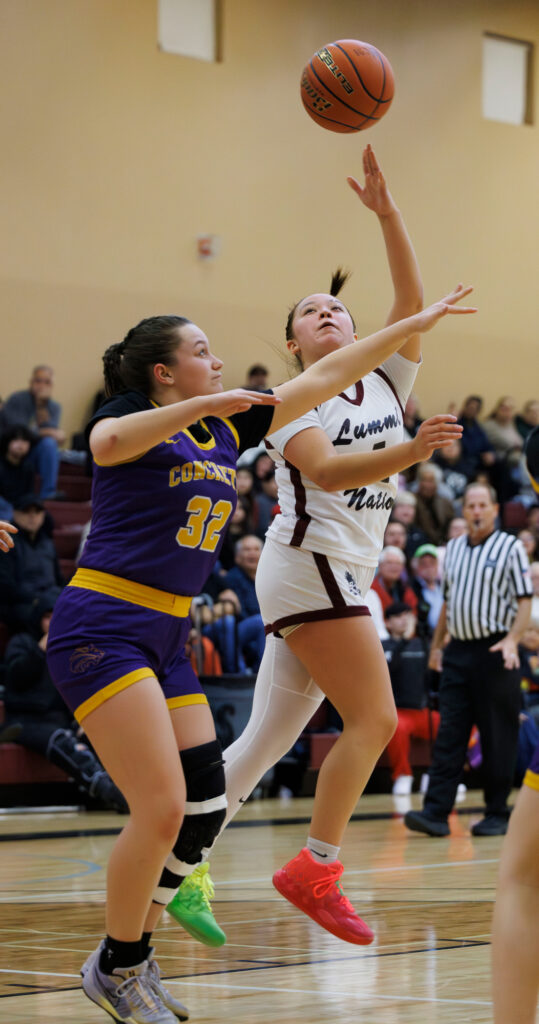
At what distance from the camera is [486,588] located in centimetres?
832

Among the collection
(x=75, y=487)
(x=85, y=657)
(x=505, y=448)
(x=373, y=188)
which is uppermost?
(x=373, y=188)

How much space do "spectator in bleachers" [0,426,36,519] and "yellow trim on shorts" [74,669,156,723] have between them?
9412mm

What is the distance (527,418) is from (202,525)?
1477 centimetres

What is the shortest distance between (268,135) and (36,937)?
13117 millimetres

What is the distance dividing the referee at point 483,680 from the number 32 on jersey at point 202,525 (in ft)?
15.9

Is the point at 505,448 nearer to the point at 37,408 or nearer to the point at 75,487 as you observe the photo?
the point at 75,487

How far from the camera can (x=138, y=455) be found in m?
3.47

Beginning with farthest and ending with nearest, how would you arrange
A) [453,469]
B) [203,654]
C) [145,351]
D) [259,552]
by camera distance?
[453,469] < [259,552] < [203,654] < [145,351]

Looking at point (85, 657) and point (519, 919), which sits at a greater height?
point (85, 657)

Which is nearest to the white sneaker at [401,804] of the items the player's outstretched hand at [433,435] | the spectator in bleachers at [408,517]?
the spectator in bleachers at [408,517]

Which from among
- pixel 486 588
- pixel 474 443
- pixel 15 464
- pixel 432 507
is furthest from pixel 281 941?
pixel 474 443

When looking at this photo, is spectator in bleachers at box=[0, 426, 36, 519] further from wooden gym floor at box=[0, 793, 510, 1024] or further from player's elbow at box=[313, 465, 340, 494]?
player's elbow at box=[313, 465, 340, 494]

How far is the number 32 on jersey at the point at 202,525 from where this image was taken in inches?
139

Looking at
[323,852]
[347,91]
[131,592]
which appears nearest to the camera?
[131,592]
